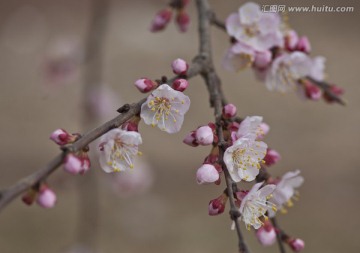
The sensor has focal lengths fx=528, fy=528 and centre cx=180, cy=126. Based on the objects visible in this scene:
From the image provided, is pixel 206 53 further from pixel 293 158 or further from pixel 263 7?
pixel 293 158

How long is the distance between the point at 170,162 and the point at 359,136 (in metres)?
1.21

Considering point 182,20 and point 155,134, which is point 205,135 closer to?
point 182,20

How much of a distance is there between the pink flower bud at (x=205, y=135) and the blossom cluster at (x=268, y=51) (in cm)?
38

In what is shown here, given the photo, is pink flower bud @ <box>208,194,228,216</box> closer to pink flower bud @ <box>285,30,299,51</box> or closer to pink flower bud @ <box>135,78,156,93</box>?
pink flower bud @ <box>135,78,156,93</box>

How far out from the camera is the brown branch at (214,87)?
2.54 ft

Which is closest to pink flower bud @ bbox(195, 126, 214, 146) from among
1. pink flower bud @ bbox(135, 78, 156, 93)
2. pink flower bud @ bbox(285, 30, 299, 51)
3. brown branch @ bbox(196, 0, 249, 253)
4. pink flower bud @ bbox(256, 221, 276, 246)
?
brown branch @ bbox(196, 0, 249, 253)

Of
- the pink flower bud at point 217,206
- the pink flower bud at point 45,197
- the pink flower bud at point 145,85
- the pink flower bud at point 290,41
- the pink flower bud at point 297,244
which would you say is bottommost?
the pink flower bud at point 297,244

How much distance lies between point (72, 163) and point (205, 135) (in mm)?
222

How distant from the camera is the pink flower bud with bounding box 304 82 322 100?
52.1 inches

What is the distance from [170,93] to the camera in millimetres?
940

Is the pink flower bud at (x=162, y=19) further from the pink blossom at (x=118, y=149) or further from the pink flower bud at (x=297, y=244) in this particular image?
the pink flower bud at (x=297, y=244)

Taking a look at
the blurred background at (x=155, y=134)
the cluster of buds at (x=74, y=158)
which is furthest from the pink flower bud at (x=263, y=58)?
the blurred background at (x=155, y=134)

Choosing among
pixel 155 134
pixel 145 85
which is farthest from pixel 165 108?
pixel 155 134

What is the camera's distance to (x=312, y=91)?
133 cm
